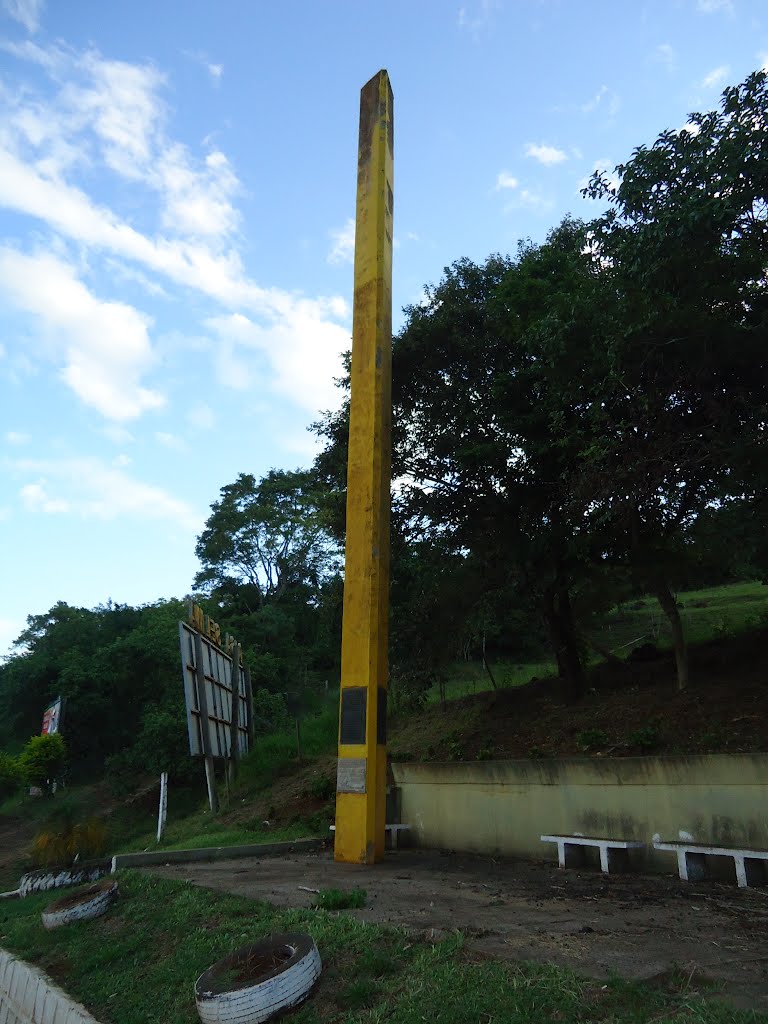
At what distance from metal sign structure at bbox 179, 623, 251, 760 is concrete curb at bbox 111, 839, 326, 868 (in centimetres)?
369

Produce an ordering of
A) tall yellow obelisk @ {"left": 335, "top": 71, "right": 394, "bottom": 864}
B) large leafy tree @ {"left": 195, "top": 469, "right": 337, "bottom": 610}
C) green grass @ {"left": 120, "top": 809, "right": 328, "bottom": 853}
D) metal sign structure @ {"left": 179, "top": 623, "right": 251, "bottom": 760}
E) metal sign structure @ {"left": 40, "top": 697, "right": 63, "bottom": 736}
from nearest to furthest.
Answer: tall yellow obelisk @ {"left": 335, "top": 71, "right": 394, "bottom": 864}
green grass @ {"left": 120, "top": 809, "right": 328, "bottom": 853}
metal sign structure @ {"left": 179, "top": 623, "right": 251, "bottom": 760}
metal sign structure @ {"left": 40, "top": 697, "right": 63, "bottom": 736}
large leafy tree @ {"left": 195, "top": 469, "right": 337, "bottom": 610}

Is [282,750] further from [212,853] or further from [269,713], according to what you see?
[212,853]

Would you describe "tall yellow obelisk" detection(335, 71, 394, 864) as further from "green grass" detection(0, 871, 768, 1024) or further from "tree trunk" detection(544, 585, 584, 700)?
"tree trunk" detection(544, 585, 584, 700)

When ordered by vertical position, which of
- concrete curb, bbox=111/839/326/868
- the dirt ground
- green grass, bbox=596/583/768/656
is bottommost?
concrete curb, bbox=111/839/326/868

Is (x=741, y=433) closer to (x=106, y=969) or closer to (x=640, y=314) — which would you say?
(x=640, y=314)

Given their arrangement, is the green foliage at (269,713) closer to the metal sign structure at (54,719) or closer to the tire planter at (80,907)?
the metal sign structure at (54,719)

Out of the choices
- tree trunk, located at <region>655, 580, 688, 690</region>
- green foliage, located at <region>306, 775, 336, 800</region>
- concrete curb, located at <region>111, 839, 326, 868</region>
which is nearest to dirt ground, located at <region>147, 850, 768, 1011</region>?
concrete curb, located at <region>111, 839, 326, 868</region>

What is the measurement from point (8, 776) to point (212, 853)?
19.3m

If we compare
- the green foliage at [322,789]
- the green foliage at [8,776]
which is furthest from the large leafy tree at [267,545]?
the green foliage at [322,789]

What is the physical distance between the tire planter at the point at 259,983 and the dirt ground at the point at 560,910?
85 centimetres

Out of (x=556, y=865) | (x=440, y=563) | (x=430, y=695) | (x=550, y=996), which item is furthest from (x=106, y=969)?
(x=430, y=695)

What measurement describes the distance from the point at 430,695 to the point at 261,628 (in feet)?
48.1

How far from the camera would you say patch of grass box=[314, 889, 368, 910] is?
5.79 meters

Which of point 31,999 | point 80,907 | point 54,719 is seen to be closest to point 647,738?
point 80,907
